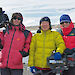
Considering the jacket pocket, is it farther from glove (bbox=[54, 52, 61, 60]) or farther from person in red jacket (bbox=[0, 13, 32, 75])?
glove (bbox=[54, 52, 61, 60])

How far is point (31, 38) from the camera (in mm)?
3527

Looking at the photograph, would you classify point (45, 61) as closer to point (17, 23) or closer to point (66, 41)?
point (66, 41)

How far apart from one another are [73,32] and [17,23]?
105 cm

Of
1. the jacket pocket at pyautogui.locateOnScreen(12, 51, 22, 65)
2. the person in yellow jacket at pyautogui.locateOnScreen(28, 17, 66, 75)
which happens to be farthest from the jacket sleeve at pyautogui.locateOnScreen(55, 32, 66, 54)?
the jacket pocket at pyautogui.locateOnScreen(12, 51, 22, 65)

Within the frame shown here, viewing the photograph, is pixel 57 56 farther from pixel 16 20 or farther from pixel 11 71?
pixel 16 20

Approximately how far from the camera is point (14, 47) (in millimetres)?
3404

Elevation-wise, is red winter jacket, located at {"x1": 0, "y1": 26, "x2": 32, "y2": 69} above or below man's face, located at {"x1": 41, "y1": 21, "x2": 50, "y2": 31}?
below

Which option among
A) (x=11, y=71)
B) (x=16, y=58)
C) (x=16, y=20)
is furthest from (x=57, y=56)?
(x=16, y=20)

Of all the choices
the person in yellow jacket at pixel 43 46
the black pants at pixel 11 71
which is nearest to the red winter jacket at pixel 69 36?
the person in yellow jacket at pixel 43 46

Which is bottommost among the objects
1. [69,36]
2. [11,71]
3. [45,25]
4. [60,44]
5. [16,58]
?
[11,71]

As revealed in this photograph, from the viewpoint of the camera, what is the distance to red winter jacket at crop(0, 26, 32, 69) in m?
3.38

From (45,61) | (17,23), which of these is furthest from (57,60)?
(17,23)

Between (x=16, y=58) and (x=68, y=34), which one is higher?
(x=68, y=34)

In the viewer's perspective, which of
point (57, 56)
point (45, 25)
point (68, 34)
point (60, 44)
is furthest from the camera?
point (68, 34)
